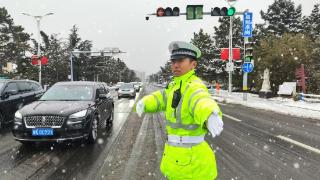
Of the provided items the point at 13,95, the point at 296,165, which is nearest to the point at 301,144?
the point at 296,165

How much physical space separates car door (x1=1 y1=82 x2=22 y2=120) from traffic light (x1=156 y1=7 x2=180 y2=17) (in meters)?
9.39

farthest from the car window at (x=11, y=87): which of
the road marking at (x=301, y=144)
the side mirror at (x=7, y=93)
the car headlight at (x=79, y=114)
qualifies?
the road marking at (x=301, y=144)

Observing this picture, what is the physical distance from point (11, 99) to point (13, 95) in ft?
1.07

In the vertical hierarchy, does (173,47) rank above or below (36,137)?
above

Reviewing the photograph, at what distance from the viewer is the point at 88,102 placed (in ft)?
31.8

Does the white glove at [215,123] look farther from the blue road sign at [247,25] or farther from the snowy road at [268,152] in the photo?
the blue road sign at [247,25]

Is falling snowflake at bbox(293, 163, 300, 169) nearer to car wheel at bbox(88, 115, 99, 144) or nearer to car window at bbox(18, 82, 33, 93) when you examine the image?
car wheel at bbox(88, 115, 99, 144)

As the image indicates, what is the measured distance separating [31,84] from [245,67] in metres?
16.4

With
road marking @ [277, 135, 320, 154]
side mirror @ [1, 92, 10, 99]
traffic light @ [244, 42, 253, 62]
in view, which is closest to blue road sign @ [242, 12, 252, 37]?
traffic light @ [244, 42, 253, 62]

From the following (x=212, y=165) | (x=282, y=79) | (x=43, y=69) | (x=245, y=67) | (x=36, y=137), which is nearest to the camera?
(x=212, y=165)

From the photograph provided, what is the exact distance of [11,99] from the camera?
12.4m

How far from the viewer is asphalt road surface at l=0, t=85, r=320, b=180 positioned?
6129mm

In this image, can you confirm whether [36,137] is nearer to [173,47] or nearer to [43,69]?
[173,47]

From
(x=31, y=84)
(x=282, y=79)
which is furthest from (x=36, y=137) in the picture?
(x=282, y=79)
